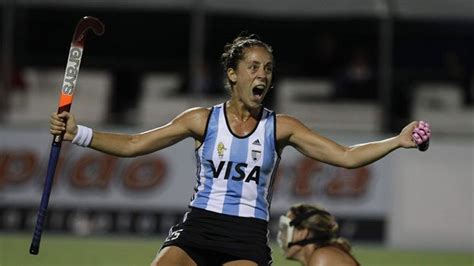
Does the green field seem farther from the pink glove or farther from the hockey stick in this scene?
the pink glove

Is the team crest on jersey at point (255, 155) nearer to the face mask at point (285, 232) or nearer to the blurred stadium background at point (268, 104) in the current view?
the face mask at point (285, 232)

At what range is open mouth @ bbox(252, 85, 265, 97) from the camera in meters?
7.45

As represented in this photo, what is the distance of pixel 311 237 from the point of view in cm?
812

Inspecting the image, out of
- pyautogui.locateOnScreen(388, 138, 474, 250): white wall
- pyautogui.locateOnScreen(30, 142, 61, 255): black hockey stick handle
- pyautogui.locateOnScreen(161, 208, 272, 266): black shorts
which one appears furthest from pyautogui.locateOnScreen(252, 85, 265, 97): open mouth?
pyautogui.locateOnScreen(388, 138, 474, 250): white wall

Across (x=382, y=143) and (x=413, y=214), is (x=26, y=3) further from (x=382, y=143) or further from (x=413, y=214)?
(x=382, y=143)

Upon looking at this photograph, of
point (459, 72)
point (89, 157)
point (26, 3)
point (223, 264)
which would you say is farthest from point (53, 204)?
point (223, 264)

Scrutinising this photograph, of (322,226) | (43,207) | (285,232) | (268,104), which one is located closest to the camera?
(43,207)

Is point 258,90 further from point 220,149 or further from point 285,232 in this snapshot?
point 285,232

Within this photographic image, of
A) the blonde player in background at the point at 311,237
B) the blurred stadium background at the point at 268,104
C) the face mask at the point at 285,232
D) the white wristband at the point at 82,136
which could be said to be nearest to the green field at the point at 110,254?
the blurred stadium background at the point at 268,104

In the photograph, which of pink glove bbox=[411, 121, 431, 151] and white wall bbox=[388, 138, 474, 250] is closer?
pink glove bbox=[411, 121, 431, 151]

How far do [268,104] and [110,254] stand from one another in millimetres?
3993

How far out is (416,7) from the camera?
16.8 meters

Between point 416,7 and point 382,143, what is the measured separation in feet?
31.5

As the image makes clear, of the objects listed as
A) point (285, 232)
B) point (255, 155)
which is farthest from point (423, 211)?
point (255, 155)
